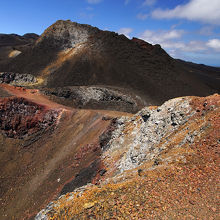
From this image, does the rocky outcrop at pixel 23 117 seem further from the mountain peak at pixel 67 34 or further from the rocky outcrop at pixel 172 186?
the mountain peak at pixel 67 34

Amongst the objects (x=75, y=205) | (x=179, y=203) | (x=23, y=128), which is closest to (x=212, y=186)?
(x=179, y=203)

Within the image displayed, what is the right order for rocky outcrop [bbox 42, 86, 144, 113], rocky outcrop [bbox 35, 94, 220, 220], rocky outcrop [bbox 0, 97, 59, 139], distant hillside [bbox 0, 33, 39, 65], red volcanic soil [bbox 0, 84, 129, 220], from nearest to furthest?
rocky outcrop [bbox 35, 94, 220, 220], red volcanic soil [bbox 0, 84, 129, 220], rocky outcrop [bbox 0, 97, 59, 139], rocky outcrop [bbox 42, 86, 144, 113], distant hillside [bbox 0, 33, 39, 65]

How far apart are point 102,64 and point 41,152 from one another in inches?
1449

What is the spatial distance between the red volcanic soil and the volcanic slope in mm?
24107

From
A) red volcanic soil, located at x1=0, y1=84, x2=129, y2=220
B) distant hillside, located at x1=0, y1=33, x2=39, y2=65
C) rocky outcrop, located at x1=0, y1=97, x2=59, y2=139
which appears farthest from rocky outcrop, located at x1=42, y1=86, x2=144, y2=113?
distant hillside, located at x1=0, y1=33, x2=39, y2=65

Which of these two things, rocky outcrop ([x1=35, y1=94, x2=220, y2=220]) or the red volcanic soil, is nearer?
rocky outcrop ([x1=35, y1=94, x2=220, y2=220])

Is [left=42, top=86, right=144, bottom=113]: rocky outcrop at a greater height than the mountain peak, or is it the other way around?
the mountain peak

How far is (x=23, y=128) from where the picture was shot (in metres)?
26.0

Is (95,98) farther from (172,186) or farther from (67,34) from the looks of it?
(67,34)

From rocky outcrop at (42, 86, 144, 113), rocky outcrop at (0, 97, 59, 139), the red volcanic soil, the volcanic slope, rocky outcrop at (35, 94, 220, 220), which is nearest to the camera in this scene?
rocky outcrop at (35, 94, 220, 220)

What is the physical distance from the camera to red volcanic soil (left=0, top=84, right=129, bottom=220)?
59.0 feet

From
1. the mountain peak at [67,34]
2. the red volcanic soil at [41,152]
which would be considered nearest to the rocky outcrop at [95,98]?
the red volcanic soil at [41,152]

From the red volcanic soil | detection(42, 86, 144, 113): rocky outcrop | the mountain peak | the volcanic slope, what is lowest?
the red volcanic soil

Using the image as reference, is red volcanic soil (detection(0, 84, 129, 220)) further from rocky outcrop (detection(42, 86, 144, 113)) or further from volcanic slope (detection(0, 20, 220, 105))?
volcanic slope (detection(0, 20, 220, 105))
